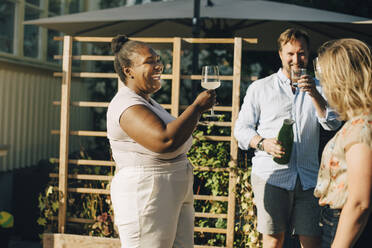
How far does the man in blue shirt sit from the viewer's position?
2.95 meters

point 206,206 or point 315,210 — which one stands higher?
point 315,210

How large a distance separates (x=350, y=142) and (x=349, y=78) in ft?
0.88

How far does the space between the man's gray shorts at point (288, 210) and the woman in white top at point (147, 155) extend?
0.77 meters

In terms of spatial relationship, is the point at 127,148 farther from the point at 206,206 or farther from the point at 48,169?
the point at 48,169

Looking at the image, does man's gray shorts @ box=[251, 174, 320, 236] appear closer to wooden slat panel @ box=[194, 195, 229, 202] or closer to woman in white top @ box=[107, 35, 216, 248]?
woman in white top @ box=[107, 35, 216, 248]

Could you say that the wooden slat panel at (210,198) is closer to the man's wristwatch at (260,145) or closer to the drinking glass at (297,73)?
the man's wristwatch at (260,145)

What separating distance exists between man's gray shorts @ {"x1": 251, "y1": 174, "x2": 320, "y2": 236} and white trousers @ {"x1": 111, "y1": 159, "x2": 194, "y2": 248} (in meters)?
0.83

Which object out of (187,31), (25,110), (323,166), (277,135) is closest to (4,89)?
(25,110)

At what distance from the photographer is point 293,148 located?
3.03 meters

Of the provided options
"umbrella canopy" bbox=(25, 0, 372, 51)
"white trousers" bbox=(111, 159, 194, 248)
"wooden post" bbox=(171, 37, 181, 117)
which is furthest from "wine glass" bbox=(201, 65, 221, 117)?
"umbrella canopy" bbox=(25, 0, 372, 51)

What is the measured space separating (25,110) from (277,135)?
196 inches

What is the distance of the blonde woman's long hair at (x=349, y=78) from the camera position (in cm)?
186

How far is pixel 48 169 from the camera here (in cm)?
572

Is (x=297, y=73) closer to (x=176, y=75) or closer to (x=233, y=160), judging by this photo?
(x=233, y=160)
